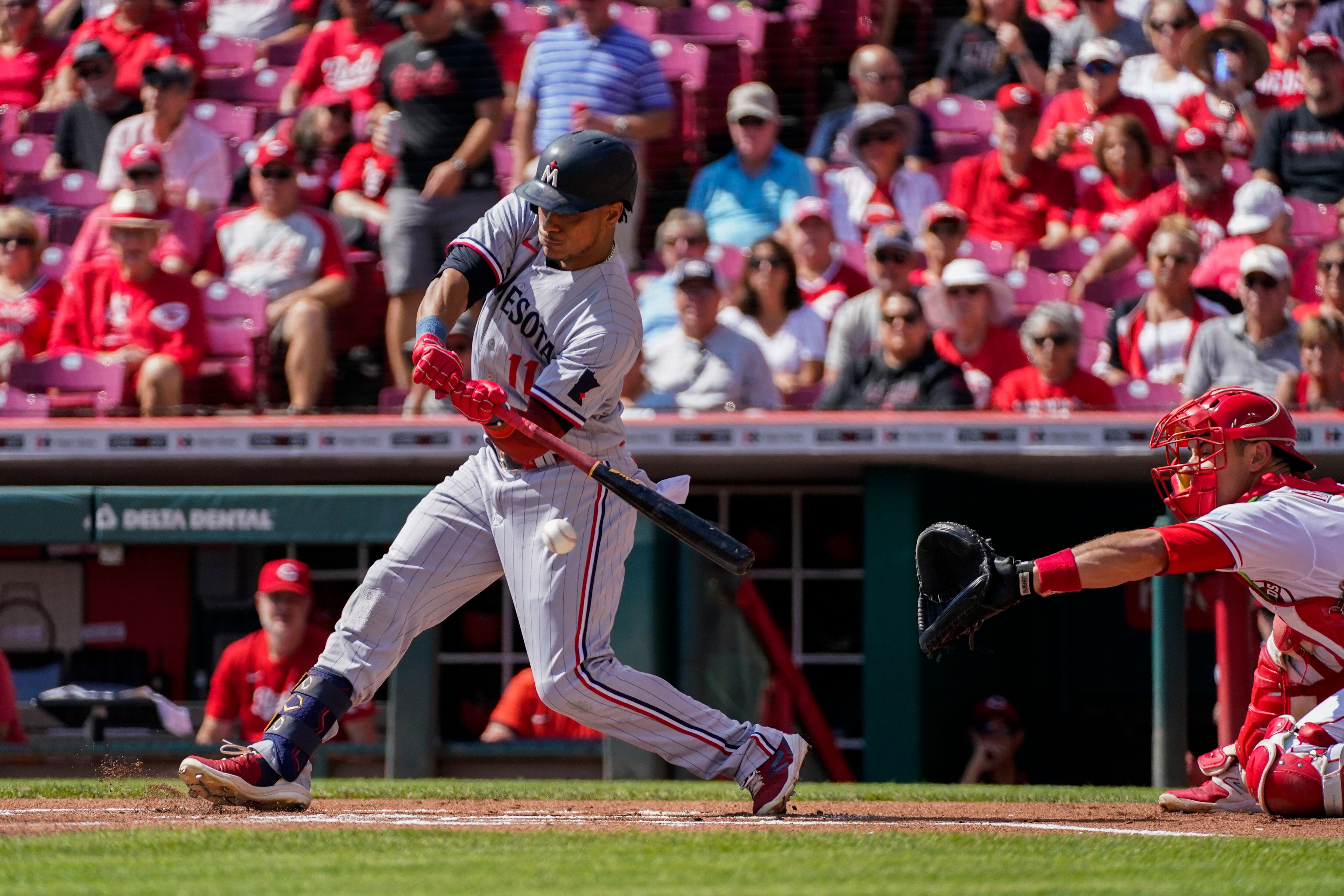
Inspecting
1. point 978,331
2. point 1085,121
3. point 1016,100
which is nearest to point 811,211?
point 978,331

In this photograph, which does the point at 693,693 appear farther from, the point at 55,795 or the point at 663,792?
the point at 55,795

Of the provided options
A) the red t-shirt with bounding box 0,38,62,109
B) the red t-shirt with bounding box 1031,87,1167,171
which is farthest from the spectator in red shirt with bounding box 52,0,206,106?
the red t-shirt with bounding box 1031,87,1167,171

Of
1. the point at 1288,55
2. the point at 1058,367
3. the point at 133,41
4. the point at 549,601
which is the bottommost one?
the point at 549,601

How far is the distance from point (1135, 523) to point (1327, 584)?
447cm

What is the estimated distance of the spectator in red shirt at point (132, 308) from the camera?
27.2 ft

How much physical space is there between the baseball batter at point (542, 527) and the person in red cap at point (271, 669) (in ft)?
9.12

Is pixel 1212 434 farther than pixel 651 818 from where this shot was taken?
No

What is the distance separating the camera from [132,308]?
27.5ft

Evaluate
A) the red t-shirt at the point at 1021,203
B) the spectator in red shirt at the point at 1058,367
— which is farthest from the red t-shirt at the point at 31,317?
the spectator in red shirt at the point at 1058,367

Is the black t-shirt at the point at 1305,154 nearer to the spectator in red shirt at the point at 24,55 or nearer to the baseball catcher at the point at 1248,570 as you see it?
the baseball catcher at the point at 1248,570

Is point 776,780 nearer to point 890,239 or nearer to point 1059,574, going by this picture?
point 1059,574

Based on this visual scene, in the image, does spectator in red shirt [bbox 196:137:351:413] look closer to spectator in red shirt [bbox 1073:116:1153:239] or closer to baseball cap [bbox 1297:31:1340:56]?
spectator in red shirt [bbox 1073:116:1153:239]

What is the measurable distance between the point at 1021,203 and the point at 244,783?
19.2 feet

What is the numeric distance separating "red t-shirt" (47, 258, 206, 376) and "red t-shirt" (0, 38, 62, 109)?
335cm
